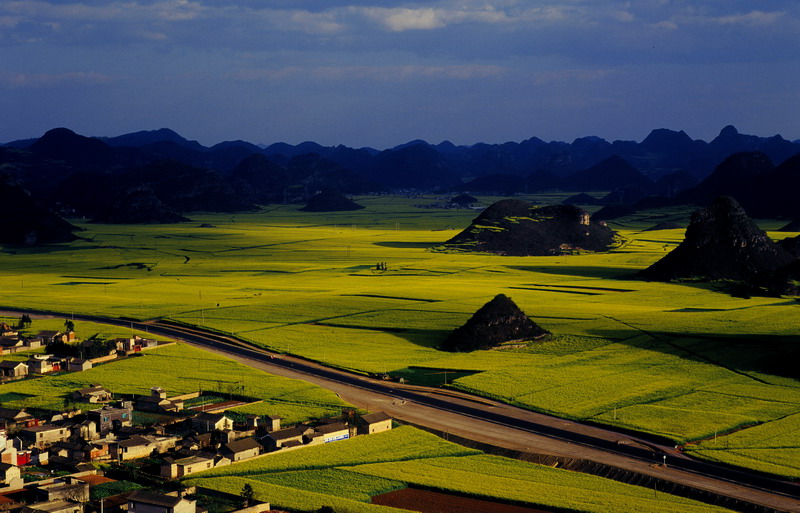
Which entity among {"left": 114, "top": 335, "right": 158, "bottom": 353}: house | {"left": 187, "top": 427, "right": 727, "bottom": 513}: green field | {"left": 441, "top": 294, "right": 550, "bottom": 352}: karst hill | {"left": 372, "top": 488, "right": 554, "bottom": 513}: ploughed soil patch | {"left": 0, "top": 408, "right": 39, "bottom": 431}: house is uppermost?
{"left": 441, "top": 294, "right": 550, "bottom": 352}: karst hill

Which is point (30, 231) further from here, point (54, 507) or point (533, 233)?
point (54, 507)

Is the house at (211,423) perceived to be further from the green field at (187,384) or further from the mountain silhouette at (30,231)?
the mountain silhouette at (30,231)

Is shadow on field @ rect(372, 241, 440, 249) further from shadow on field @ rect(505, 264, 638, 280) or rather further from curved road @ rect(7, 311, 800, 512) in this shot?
curved road @ rect(7, 311, 800, 512)

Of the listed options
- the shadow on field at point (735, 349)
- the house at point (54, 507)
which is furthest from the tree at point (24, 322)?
the shadow on field at point (735, 349)

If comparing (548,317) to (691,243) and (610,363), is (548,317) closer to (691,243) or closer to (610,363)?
(610,363)

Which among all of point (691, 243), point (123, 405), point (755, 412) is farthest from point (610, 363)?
point (691, 243)

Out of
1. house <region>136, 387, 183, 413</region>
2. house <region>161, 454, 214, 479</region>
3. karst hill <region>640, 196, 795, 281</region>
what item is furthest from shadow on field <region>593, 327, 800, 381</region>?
house <region>161, 454, 214, 479</region>

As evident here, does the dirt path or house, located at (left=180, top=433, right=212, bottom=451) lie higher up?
house, located at (left=180, top=433, right=212, bottom=451)
